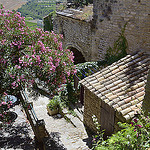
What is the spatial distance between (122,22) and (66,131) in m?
5.13

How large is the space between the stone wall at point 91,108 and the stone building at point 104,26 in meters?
2.59

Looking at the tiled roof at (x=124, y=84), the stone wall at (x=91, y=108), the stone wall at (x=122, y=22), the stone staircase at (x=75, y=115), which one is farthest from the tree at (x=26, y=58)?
the stone wall at (x=122, y=22)

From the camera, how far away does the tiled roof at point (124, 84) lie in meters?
5.13

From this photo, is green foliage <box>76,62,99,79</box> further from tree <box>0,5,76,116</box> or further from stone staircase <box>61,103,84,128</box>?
tree <box>0,5,76,116</box>

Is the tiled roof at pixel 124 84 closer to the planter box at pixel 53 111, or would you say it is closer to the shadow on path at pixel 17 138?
the planter box at pixel 53 111

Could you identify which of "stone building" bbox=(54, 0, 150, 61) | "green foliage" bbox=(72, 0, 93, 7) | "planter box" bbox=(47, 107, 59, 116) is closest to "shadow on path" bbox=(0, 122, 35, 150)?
"planter box" bbox=(47, 107, 59, 116)

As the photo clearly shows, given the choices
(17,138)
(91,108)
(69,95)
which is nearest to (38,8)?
(69,95)

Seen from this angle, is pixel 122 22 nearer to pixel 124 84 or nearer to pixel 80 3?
pixel 124 84

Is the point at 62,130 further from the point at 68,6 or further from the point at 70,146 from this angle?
the point at 68,6

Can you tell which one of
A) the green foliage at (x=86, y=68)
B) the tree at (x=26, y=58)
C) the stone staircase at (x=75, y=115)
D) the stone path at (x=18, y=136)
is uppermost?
the tree at (x=26, y=58)

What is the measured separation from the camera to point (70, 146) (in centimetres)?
653

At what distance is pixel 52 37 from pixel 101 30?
10.1 feet

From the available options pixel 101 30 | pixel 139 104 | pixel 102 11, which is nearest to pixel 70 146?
pixel 139 104

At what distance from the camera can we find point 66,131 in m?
7.71
